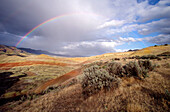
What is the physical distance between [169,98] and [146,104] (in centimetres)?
77

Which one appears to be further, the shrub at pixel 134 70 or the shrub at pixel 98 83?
the shrub at pixel 134 70

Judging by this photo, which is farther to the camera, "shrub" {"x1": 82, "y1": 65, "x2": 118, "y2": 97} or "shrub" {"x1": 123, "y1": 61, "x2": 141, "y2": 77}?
"shrub" {"x1": 123, "y1": 61, "x2": 141, "y2": 77}

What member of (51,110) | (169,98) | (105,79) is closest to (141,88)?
(169,98)

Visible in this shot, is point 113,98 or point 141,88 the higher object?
point 141,88

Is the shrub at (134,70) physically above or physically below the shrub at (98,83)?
above

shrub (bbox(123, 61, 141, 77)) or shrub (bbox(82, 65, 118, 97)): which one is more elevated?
shrub (bbox(123, 61, 141, 77))

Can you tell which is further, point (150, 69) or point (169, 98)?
point (150, 69)

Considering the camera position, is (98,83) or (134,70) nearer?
(98,83)

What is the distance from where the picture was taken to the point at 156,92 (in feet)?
10.1

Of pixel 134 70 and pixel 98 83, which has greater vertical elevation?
pixel 134 70

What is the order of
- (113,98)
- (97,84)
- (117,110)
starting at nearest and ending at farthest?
(117,110) < (113,98) < (97,84)

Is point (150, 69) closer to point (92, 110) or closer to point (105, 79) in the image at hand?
point (105, 79)

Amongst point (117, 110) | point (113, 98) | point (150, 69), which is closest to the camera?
point (117, 110)

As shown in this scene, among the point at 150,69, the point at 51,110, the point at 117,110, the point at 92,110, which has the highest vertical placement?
the point at 150,69
